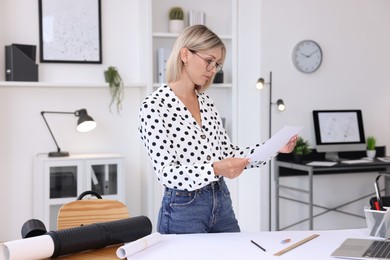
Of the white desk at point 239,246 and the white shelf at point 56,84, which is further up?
the white shelf at point 56,84

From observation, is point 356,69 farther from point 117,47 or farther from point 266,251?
point 266,251

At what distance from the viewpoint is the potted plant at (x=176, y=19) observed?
4.74m

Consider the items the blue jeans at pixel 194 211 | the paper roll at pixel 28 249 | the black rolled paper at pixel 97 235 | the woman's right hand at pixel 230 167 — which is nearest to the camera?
the paper roll at pixel 28 249

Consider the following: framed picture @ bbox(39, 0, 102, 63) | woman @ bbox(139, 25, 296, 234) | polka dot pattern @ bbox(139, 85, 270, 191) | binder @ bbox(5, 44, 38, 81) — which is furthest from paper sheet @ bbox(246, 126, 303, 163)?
framed picture @ bbox(39, 0, 102, 63)

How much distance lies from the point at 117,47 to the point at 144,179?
116 centimetres

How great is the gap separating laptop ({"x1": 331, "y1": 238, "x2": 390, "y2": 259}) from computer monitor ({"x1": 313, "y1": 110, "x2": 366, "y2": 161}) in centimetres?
267

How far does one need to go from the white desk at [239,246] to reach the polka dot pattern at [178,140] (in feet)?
0.71

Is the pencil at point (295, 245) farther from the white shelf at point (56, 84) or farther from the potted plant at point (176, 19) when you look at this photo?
the potted plant at point (176, 19)

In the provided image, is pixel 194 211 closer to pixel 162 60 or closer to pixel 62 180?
pixel 62 180

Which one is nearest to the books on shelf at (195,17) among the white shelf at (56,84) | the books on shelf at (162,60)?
the books on shelf at (162,60)

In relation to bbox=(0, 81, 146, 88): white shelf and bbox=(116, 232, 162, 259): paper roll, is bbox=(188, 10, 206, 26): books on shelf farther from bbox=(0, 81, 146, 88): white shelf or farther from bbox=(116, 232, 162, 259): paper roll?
bbox=(116, 232, 162, 259): paper roll

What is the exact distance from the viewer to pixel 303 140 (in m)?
4.73

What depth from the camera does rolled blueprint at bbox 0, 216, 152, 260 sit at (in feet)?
5.68

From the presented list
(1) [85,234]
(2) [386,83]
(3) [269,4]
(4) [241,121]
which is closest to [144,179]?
(4) [241,121]
